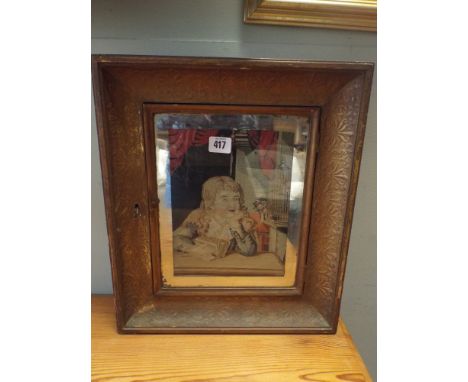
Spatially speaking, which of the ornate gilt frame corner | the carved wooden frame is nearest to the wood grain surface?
the carved wooden frame

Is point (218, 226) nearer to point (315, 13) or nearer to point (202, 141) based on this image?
point (202, 141)

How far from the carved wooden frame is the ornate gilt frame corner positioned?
0.61 ft

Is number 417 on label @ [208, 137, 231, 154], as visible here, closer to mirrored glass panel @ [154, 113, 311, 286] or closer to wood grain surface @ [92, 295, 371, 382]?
mirrored glass panel @ [154, 113, 311, 286]

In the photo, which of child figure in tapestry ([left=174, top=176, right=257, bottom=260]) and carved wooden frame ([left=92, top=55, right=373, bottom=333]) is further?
child figure in tapestry ([left=174, top=176, right=257, bottom=260])

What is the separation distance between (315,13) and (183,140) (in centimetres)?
40

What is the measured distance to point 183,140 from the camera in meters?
0.60

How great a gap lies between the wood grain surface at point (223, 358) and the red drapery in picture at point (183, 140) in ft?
1.22

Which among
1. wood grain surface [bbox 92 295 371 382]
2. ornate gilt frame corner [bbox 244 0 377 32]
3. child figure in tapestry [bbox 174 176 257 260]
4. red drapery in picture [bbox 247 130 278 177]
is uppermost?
ornate gilt frame corner [bbox 244 0 377 32]

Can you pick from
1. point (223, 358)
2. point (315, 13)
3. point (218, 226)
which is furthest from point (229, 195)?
point (315, 13)

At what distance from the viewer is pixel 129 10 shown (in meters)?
0.63

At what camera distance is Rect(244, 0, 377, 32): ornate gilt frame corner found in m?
0.61

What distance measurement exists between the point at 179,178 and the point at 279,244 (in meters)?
0.27

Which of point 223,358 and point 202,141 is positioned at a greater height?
point 202,141

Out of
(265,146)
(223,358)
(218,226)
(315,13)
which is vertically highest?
(315,13)
